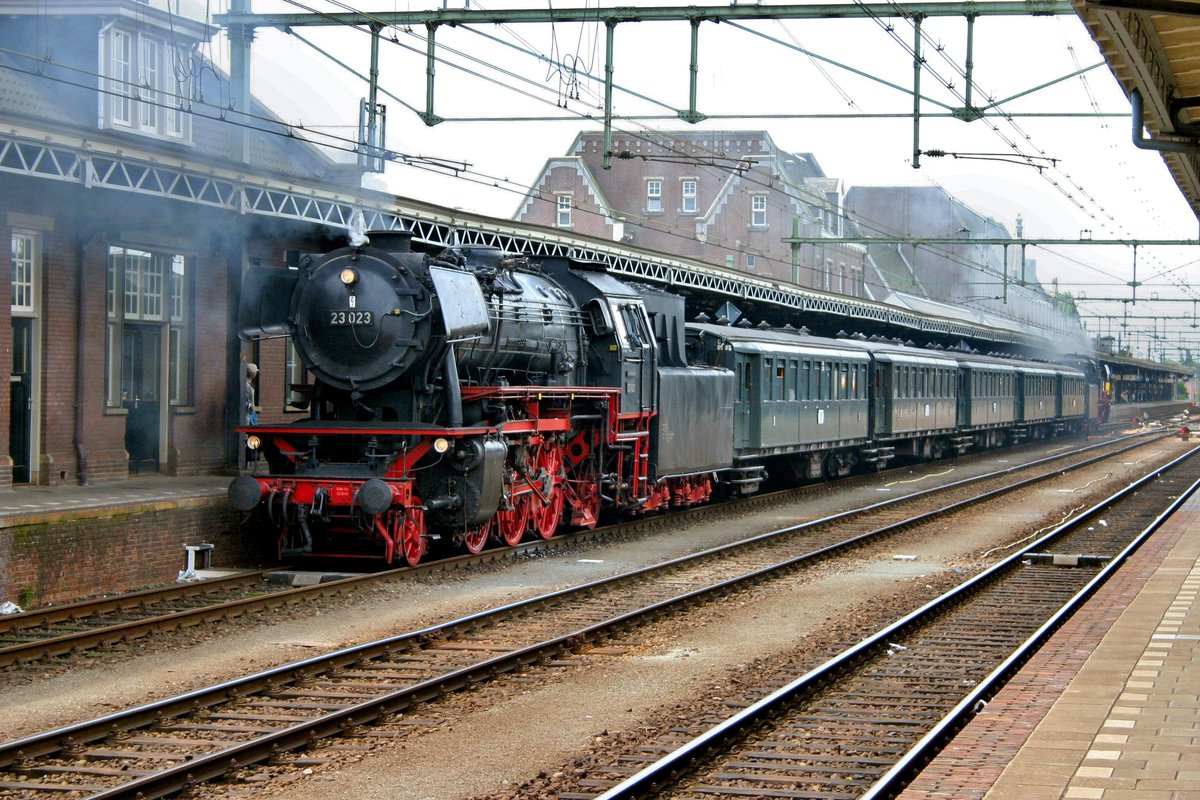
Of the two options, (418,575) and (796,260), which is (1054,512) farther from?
(796,260)

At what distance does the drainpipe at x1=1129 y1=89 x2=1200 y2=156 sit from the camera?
34.8 feet

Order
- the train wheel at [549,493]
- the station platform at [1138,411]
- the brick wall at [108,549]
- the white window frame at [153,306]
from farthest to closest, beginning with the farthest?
the station platform at [1138,411] → the white window frame at [153,306] → the train wheel at [549,493] → the brick wall at [108,549]

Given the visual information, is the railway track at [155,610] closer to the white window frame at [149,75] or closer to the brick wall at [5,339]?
the brick wall at [5,339]

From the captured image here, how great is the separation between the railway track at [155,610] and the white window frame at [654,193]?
4526 centimetres

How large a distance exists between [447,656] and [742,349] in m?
14.2

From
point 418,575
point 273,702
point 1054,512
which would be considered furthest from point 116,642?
point 1054,512

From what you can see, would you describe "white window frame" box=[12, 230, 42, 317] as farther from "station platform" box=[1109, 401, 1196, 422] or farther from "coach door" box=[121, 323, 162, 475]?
"station platform" box=[1109, 401, 1196, 422]

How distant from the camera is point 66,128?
45.3 ft

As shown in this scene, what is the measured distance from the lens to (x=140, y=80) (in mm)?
19047

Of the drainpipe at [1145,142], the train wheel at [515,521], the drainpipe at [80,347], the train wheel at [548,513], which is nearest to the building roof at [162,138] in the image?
the drainpipe at [80,347]

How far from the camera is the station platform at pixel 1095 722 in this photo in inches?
239

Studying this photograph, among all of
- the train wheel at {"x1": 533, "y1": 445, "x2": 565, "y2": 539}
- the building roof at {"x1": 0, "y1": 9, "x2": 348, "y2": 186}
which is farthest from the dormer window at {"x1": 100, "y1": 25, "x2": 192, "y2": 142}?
the train wheel at {"x1": 533, "y1": 445, "x2": 565, "y2": 539}

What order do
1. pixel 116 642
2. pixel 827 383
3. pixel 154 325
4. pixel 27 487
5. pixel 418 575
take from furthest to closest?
pixel 827 383
pixel 154 325
pixel 27 487
pixel 418 575
pixel 116 642

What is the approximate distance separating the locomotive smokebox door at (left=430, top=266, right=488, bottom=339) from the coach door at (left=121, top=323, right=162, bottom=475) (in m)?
5.51
